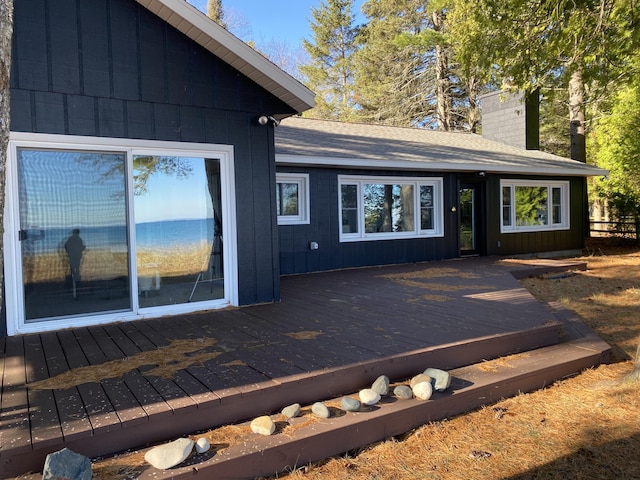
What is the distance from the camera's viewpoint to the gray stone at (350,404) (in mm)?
2770

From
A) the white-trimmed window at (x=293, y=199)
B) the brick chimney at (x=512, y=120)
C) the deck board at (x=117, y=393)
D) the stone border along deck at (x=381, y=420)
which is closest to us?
the stone border along deck at (x=381, y=420)

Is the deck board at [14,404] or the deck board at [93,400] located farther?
the deck board at [93,400]

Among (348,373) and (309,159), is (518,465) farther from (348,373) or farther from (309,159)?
(309,159)

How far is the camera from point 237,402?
264 centimetres

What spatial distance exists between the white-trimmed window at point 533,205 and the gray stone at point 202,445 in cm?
998

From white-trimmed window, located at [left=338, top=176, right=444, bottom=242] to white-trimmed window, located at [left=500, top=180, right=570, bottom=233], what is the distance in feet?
7.01

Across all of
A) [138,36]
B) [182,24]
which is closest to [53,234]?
[138,36]

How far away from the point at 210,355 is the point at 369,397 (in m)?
1.26

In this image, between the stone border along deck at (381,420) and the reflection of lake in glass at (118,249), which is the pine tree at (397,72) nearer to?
the reflection of lake in glass at (118,249)

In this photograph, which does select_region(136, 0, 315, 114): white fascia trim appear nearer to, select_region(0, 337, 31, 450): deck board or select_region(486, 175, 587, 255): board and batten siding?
select_region(0, 337, 31, 450): deck board

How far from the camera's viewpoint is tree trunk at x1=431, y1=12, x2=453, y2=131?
19.7 metres

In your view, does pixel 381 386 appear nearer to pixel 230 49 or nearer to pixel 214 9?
pixel 230 49

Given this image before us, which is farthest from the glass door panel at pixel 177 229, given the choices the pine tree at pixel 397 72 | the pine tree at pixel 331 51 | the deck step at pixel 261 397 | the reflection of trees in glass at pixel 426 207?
the pine tree at pixel 331 51

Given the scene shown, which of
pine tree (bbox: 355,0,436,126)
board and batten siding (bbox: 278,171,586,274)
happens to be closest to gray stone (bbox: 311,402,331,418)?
board and batten siding (bbox: 278,171,586,274)
